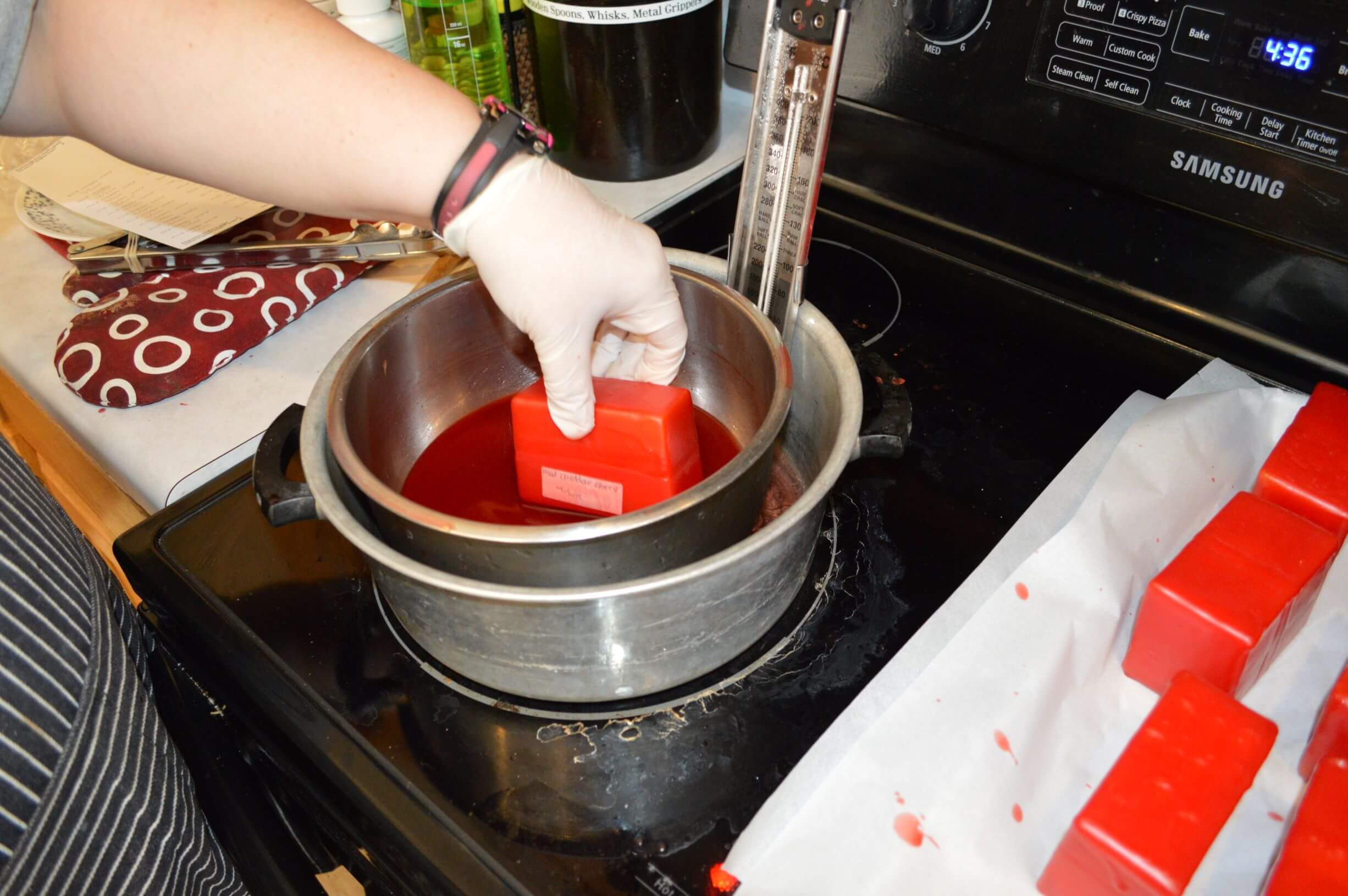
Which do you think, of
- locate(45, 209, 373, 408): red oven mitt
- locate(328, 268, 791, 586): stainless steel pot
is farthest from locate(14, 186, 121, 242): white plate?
locate(328, 268, 791, 586): stainless steel pot

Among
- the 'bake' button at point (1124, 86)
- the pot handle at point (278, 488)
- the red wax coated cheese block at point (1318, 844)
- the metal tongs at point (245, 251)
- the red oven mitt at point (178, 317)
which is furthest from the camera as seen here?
the metal tongs at point (245, 251)

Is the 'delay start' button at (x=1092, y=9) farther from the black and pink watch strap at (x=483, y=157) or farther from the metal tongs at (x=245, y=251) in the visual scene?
the metal tongs at (x=245, y=251)

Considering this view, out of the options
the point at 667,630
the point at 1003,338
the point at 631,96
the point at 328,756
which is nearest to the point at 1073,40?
the point at 1003,338

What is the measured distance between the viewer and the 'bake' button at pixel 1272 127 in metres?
0.67

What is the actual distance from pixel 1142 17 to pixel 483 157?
0.48 m

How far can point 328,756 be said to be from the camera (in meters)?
0.60

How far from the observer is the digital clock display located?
63cm

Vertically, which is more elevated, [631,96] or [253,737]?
[631,96]

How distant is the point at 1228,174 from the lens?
2.33 ft

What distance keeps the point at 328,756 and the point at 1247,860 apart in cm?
54

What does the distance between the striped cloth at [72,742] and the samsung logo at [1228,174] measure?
0.81 m

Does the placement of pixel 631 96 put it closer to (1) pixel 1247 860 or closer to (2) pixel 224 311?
(2) pixel 224 311

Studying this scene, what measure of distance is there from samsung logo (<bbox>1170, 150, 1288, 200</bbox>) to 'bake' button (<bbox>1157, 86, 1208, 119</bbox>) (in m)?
0.03

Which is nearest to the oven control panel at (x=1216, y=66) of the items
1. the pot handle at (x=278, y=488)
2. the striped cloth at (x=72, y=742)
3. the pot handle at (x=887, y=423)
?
the pot handle at (x=887, y=423)
